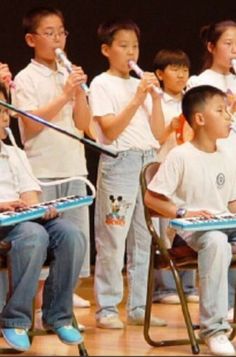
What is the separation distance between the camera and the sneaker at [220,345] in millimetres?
3578

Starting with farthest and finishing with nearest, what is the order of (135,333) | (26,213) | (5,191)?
(135,333)
(5,191)
(26,213)

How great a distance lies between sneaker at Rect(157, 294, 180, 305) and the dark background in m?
1.14

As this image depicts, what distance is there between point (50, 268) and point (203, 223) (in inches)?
21.4

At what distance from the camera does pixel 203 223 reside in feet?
11.6

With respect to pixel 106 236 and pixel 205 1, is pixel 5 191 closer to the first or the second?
pixel 106 236

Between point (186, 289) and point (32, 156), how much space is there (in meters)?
1.10

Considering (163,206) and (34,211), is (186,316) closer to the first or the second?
(163,206)

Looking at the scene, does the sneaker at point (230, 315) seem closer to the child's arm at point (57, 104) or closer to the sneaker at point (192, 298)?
the sneaker at point (192, 298)

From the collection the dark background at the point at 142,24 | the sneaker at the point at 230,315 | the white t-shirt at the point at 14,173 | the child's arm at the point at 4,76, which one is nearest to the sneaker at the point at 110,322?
the sneaker at the point at 230,315

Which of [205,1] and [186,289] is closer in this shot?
[186,289]

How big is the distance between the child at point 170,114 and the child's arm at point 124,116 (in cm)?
46

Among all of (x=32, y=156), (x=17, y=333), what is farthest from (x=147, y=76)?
(x=17, y=333)

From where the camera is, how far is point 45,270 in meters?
3.99

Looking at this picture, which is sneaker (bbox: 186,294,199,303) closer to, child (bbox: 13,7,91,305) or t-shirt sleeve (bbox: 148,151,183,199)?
child (bbox: 13,7,91,305)
